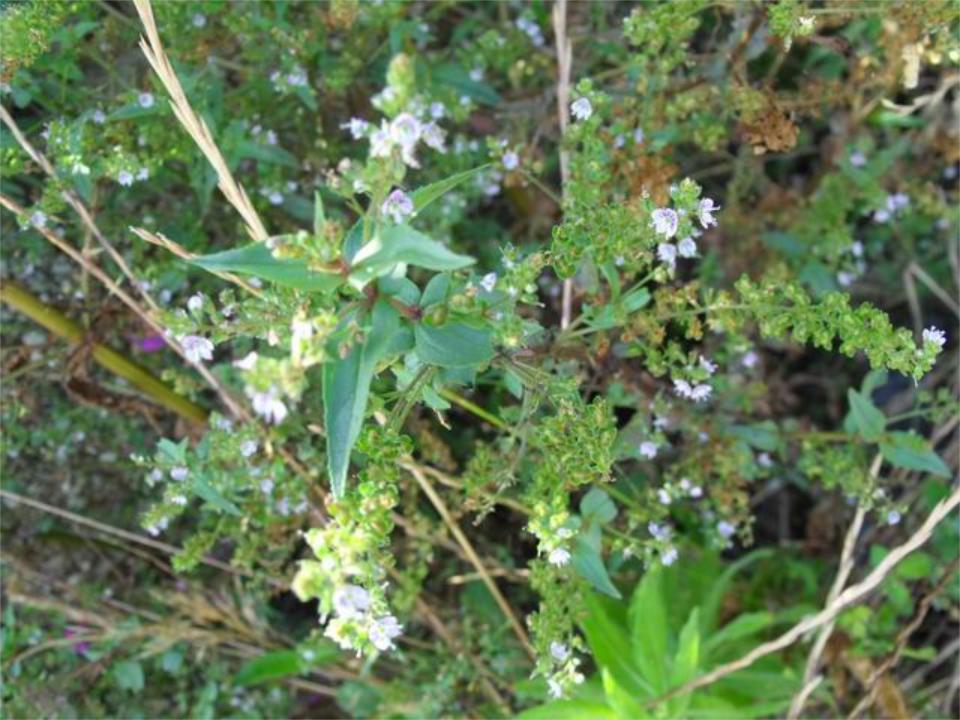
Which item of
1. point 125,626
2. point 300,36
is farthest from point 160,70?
point 125,626

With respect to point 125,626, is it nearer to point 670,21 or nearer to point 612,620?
point 612,620

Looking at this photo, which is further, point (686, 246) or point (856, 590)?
point (856, 590)

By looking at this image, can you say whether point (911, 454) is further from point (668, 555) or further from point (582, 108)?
point (582, 108)

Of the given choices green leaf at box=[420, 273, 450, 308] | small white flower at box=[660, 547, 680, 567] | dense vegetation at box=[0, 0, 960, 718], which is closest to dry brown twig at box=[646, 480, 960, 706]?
dense vegetation at box=[0, 0, 960, 718]

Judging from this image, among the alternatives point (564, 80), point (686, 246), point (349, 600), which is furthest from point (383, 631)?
point (564, 80)

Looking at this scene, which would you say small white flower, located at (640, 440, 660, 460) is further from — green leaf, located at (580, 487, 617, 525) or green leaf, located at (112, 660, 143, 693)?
green leaf, located at (112, 660, 143, 693)

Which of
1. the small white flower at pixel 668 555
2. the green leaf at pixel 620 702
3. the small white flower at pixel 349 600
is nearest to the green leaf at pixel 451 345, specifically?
the small white flower at pixel 349 600

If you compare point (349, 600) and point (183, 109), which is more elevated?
point (183, 109)

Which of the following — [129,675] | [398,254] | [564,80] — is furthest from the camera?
[129,675]
